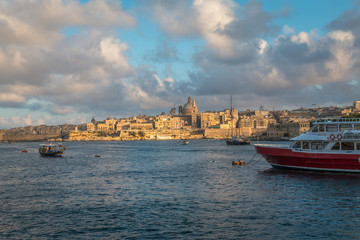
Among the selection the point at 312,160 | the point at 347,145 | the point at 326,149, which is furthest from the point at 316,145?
the point at 347,145

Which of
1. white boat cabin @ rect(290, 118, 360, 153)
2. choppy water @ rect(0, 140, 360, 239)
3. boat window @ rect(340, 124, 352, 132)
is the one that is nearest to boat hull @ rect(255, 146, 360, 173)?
white boat cabin @ rect(290, 118, 360, 153)

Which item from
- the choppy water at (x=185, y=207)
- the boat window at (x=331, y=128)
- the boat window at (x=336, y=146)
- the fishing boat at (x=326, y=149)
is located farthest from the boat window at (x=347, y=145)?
the choppy water at (x=185, y=207)

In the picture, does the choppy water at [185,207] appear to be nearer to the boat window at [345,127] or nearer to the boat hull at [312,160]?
the boat hull at [312,160]

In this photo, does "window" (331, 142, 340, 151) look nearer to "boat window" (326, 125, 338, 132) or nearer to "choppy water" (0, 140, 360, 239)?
"boat window" (326, 125, 338, 132)

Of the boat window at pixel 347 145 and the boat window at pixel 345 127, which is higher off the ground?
the boat window at pixel 345 127

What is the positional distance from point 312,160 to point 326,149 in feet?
5.20

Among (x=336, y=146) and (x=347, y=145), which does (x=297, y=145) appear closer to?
(x=336, y=146)

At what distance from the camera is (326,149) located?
34.8 meters

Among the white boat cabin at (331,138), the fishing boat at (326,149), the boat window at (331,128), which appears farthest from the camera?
the boat window at (331,128)

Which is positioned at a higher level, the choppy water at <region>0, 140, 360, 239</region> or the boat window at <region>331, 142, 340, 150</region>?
the boat window at <region>331, 142, 340, 150</region>

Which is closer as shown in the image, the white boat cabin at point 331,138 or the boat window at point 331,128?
the white boat cabin at point 331,138

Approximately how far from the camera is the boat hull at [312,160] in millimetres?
33688

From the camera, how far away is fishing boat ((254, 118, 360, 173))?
111 ft

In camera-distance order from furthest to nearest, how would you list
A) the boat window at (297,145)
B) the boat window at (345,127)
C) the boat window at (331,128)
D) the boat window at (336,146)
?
the boat window at (297,145), the boat window at (331,128), the boat window at (345,127), the boat window at (336,146)
